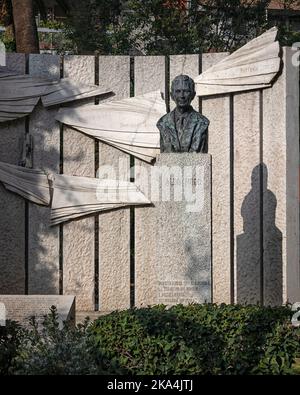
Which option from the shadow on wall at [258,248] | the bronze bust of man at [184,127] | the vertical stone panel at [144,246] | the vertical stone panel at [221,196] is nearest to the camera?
the bronze bust of man at [184,127]

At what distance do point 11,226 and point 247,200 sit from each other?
280 centimetres

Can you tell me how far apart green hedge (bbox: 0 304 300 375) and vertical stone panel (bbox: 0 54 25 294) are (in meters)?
4.03

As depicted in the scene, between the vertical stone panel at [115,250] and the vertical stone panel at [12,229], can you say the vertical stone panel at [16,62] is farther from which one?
the vertical stone panel at [115,250]

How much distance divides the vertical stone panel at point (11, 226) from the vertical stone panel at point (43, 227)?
0.35ft

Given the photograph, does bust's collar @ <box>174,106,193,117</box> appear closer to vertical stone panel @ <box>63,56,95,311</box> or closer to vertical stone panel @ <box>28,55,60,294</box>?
vertical stone panel @ <box>63,56,95,311</box>

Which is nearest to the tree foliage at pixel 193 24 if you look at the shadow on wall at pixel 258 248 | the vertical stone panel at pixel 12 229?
the vertical stone panel at pixel 12 229

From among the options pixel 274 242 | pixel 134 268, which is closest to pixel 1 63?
pixel 134 268

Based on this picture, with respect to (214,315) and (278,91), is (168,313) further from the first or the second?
(278,91)

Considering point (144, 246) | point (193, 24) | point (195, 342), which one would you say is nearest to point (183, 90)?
point (144, 246)

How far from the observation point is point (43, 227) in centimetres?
1084

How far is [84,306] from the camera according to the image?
10812 millimetres

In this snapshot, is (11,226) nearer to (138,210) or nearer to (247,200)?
(138,210)

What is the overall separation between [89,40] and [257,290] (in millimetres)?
6806

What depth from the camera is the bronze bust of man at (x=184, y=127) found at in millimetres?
9023
